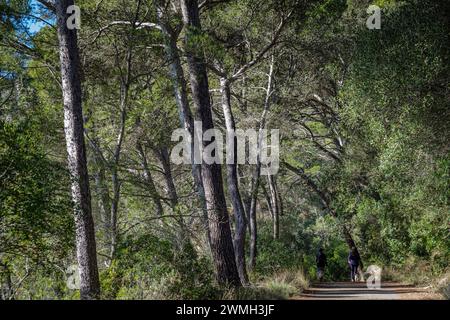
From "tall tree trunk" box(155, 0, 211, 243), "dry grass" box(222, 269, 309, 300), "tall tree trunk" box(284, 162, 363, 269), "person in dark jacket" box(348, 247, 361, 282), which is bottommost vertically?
"person in dark jacket" box(348, 247, 361, 282)

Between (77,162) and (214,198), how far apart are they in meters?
3.78

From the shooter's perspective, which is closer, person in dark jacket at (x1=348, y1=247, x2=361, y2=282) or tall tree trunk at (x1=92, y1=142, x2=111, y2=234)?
tall tree trunk at (x1=92, y1=142, x2=111, y2=234)

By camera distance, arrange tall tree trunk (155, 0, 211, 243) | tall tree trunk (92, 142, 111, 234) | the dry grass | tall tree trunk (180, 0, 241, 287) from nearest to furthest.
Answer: the dry grass
tall tree trunk (180, 0, 241, 287)
tall tree trunk (155, 0, 211, 243)
tall tree trunk (92, 142, 111, 234)

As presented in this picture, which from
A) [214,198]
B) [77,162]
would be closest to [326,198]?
[214,198]

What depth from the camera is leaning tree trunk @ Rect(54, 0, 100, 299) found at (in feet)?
36.7

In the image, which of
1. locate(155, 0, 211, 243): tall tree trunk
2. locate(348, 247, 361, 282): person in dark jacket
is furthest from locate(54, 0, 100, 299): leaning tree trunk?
locate(348, 247, 361, 282): person in dark jacket

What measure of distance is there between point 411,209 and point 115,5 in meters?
12.9

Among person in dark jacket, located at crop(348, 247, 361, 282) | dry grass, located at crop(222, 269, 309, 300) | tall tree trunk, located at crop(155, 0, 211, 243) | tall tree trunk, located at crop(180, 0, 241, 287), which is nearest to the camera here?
dry grass, located at crop(222, 269, 309, 300)

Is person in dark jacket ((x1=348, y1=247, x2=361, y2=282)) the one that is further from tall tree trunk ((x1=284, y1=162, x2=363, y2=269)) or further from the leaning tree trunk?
the leaning tree trunk

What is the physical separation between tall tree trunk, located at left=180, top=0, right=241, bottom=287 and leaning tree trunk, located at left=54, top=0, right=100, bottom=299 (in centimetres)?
305

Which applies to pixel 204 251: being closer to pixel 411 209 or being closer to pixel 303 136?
pixel 411 209

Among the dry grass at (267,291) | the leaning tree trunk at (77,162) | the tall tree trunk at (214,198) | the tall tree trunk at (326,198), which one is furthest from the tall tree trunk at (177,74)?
the tall tree trunk at (326,198)

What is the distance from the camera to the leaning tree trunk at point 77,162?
11.2 meters

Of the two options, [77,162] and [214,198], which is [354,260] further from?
[77,162]
